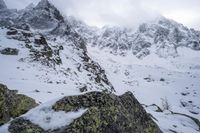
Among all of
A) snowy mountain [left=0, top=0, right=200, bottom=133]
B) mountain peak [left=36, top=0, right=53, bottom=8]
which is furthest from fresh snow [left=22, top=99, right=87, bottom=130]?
mountain peak [left=36, top=0, right=53, bottom=8]

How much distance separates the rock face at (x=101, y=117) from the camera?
7246 mm

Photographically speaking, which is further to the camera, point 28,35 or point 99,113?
point 28,35

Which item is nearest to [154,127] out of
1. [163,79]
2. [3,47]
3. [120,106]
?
[120,106]

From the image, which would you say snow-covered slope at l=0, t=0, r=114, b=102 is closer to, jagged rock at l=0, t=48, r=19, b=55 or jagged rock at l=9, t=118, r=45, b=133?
jagged rock at l=0, t=48, r=19, b=55

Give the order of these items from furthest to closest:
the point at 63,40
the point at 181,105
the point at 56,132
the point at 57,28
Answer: the point at 57,28 → the point at 63,40 → the point at 181,105 → the point at 56,132

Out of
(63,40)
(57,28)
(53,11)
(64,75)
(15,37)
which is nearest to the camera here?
(64,75)

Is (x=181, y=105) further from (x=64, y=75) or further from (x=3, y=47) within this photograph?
(x=3, y=47)

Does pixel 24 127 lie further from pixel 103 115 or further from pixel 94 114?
pixel 103 115

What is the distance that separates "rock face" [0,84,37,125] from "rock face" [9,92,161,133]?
1807 mm

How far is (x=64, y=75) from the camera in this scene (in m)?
58.1

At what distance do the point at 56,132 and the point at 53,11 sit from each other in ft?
451

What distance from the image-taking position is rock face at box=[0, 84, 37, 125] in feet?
30.0

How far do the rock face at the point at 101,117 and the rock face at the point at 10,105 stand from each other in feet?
5.93

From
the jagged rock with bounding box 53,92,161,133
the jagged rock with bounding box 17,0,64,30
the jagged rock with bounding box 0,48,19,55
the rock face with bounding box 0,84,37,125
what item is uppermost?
the jagged rock with bounding box 53,92,161,133
